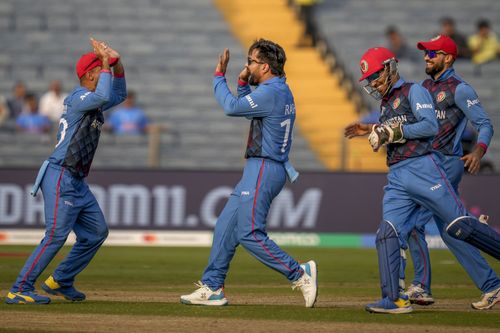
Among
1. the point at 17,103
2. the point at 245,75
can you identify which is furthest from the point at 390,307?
the point at 17,103

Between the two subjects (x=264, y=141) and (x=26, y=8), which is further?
(x=26, y=8)

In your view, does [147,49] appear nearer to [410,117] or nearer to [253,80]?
[253,80]

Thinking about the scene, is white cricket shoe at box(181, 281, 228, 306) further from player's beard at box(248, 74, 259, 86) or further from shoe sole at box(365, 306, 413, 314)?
player's beard at box(248, 74, 259, 86)

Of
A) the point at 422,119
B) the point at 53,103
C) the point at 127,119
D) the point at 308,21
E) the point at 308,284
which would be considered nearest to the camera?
the point at 422,119

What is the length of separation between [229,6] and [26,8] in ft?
18.0

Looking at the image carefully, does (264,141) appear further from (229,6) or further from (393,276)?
(229,6)

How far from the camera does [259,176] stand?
984 centimetres

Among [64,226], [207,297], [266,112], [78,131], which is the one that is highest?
[266,112]

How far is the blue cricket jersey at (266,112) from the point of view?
973cm

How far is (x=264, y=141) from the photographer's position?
9883mm

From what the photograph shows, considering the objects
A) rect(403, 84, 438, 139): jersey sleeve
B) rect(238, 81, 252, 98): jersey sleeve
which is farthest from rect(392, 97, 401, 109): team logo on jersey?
rect(238, 81, 252, 98): jersey sleeve

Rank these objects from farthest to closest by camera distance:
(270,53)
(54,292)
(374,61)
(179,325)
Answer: (54,292), (270,53), (374,61), (179,325)

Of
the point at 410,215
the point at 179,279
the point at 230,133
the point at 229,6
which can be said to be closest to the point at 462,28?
the point at 229,6

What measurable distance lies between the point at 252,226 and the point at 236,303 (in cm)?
104
